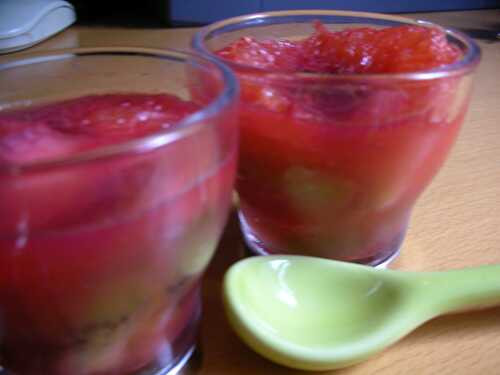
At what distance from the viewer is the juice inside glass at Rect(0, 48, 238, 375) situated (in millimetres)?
261

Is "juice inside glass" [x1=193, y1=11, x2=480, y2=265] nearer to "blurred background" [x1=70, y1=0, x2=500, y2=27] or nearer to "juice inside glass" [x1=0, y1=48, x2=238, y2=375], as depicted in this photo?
"juice inside glass" [x1=0, y1=48, x2=238, y2=375]

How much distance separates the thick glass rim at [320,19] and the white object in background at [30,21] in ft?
2.14

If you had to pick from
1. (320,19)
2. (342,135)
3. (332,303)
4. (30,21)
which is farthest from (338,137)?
→ (30,21)

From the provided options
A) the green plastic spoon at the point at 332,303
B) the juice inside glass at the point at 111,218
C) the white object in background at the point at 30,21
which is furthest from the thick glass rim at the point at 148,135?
the white object in background at the point at 30,21

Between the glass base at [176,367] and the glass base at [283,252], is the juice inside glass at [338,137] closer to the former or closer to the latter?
the glass base at [283,252]

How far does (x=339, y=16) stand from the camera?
55 centimetres

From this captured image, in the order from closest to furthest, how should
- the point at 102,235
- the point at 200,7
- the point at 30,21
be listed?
the point at 102,235, the point at 30,21, the point at 200,7

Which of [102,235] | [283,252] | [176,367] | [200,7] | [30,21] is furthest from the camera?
[200,7]

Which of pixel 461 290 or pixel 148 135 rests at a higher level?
pixel 148 135

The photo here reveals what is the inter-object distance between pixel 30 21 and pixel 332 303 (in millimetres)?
882

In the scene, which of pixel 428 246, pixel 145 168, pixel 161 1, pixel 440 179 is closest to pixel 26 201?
pixel 145 168

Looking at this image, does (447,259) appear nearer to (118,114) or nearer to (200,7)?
(118,114)

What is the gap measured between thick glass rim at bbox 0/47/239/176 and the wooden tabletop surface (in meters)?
0.04

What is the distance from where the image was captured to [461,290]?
41 centimetres
